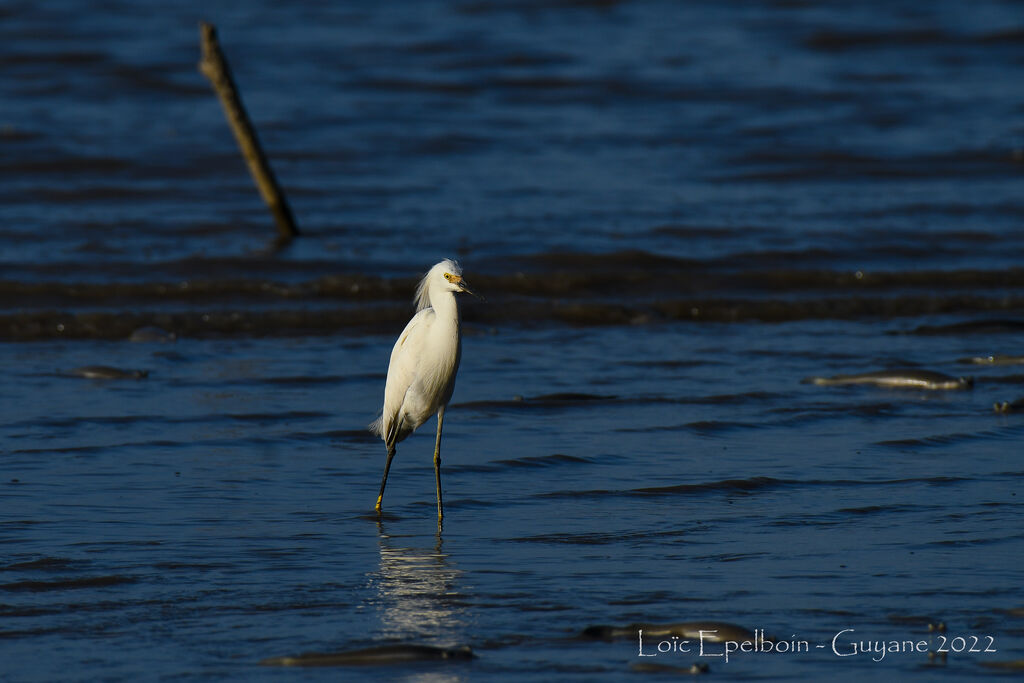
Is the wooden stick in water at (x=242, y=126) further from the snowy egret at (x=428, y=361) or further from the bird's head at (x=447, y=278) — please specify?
the bird's head at (x=447, y=278)

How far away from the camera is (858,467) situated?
6.73 metres

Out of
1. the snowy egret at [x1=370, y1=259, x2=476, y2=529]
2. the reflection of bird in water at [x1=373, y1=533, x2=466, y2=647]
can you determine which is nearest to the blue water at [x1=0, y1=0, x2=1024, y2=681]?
the reflection of bird in water at [x1=373, y1=533, x2=466, y2=647]

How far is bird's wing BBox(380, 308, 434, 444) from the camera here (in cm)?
648

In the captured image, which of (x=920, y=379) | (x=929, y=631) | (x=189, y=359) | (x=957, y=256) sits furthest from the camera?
(x=957, y=256)

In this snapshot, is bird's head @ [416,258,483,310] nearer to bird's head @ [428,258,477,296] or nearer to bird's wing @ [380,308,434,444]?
bird's head @ [428,258,477,296]

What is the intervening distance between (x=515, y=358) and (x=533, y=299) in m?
2.15

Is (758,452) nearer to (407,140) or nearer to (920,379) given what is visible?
(920,379)

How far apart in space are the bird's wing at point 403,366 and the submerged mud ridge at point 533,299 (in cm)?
431

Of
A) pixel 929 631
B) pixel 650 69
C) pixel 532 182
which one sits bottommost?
pixel 929 631

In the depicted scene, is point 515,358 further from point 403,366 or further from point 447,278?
point 447,278

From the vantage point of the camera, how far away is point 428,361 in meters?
6.42

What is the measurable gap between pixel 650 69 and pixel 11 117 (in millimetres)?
11091

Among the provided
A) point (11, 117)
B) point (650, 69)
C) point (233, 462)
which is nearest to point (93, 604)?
point (233, 462)

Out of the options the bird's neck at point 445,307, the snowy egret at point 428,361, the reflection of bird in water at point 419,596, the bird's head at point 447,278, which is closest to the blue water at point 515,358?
the reflection of bird in water at point 419,596
